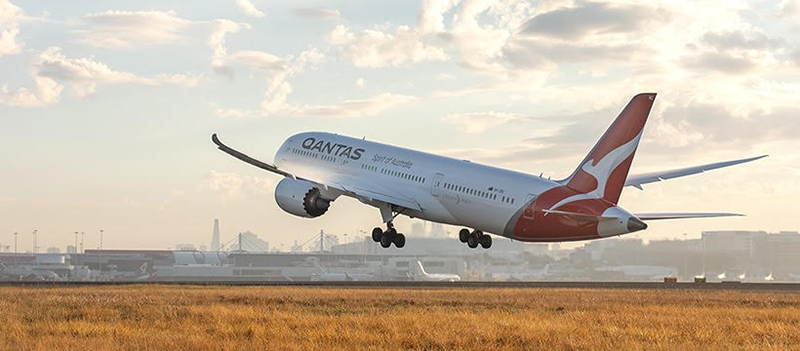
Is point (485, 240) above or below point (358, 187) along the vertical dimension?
below

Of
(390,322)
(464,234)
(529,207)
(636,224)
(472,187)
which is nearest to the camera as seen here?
(390,322)

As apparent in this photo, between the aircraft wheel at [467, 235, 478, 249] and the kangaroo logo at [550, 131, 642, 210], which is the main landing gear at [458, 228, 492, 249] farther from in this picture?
the kangaroo logo at [550, 131, 642, 210]

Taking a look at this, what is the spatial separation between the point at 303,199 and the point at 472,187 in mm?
10560

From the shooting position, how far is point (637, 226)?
171ft

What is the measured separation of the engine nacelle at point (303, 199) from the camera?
63.5m

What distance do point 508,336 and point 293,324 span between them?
26.5 feet

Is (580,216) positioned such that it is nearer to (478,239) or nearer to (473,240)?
(473,240)

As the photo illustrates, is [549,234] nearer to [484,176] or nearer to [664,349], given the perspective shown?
[484,176]

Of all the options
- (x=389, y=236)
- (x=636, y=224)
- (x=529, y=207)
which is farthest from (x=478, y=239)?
(x=636, y=224)

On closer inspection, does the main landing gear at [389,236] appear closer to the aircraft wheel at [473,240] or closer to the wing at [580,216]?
the aircraft wheel at [473,240]

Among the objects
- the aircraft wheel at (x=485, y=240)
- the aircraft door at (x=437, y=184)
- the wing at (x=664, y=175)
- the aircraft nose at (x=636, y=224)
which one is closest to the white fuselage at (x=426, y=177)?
the aircraft door at (x=437, y=184)

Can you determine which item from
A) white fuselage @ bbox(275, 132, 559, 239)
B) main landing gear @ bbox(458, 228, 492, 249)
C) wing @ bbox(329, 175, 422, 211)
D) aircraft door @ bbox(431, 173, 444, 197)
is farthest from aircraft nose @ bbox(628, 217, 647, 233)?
wing @ bbox(329, 175, 422, 211)

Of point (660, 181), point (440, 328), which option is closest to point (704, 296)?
point (660, 181)

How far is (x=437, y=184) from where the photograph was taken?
198 ft
